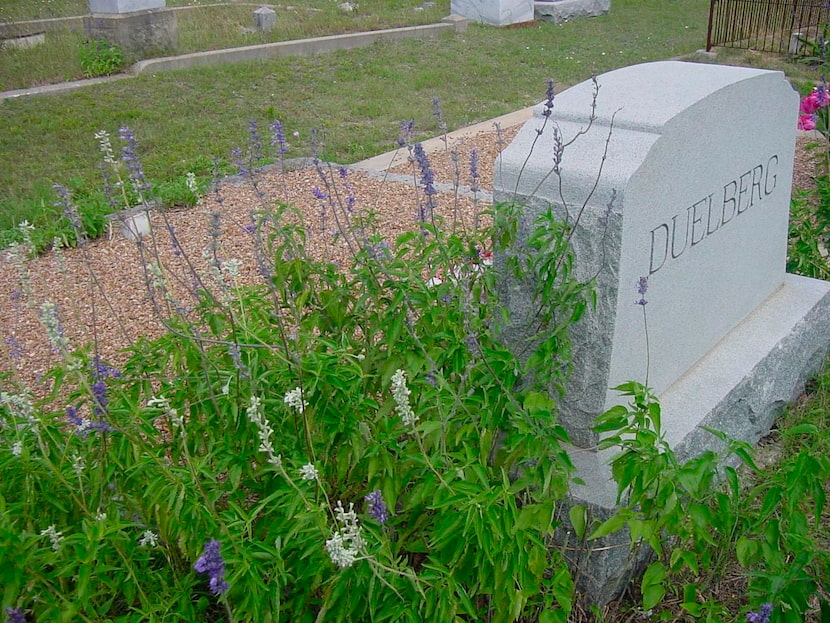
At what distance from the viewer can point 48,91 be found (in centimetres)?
966

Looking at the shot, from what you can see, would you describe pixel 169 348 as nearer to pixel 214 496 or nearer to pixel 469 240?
pixel 214 496

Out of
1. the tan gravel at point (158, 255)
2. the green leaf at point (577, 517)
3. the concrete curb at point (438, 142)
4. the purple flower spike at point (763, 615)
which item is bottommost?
the concrete curb at point (438, 142)

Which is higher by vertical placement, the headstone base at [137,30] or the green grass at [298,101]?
the headstone base at [137,30]

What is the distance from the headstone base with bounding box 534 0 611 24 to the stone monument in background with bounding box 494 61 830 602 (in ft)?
39.1

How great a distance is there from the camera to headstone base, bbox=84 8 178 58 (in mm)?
10773

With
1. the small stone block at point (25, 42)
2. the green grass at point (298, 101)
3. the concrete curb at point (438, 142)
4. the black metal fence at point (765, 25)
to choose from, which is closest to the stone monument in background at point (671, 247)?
the concrete curb at point (438, 142)

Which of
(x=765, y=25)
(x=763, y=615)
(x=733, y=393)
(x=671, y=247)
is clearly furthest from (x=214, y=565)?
(x=765, y=25)

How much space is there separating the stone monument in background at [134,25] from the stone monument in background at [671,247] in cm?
897

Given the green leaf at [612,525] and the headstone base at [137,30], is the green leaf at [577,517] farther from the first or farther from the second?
the headstone base at [137,30]

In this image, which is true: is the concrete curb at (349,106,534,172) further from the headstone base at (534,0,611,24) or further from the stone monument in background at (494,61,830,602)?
the headstone base at (534,0,611,24)

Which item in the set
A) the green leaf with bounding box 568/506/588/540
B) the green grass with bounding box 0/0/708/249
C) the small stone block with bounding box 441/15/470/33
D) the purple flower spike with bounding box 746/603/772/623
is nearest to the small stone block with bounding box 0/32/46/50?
the green grass with bounding box 0/0/708/249

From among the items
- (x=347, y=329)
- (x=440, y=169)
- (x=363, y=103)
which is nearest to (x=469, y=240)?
(x=347, y=329)

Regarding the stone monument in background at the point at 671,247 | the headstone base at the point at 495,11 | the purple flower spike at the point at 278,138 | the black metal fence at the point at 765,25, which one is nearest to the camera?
the stone monument in background at the point at 671,247

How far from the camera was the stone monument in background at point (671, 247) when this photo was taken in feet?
9.08
